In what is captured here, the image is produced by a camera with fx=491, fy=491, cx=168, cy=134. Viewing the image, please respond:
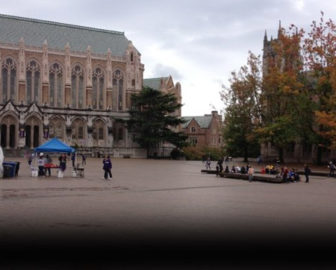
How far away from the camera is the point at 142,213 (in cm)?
1573

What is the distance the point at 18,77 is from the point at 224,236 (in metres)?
72.3

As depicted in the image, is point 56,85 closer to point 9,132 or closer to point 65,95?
point 65,95

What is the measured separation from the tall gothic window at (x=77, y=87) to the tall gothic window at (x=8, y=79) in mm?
9994

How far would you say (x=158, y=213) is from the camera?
1583 cm

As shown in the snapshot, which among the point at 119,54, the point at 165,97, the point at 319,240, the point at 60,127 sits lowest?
the point at 319,240

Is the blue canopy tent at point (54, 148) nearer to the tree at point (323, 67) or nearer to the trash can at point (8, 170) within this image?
the trash can at point (8, 170)

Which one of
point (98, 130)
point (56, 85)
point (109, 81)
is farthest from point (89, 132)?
point (109, 81)

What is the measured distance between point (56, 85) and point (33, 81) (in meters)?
3.86

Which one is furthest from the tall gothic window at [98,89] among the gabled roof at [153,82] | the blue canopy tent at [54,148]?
the blue canopy tent at [54,148]

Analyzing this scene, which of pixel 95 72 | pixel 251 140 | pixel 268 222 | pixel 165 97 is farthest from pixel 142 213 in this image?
pixel 95 72

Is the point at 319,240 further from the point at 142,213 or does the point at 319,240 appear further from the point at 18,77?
the point at 18,77

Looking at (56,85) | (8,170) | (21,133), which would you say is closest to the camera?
(8,170)

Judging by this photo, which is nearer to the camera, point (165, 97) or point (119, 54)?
point (165, 97)

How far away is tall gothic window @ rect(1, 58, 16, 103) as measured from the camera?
7806 cm
